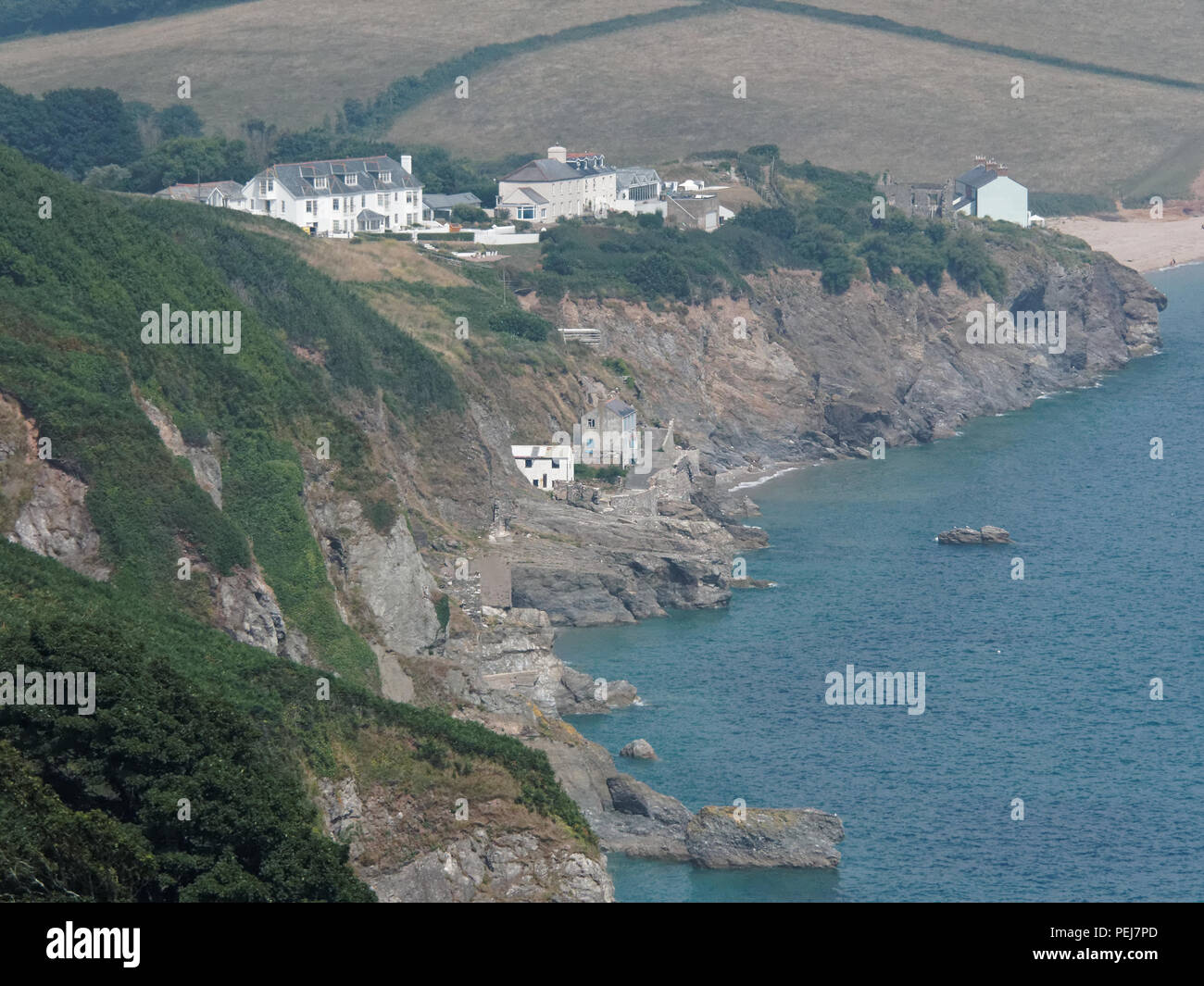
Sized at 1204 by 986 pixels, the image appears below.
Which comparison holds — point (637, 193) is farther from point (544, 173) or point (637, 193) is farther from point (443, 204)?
point (443, 204)

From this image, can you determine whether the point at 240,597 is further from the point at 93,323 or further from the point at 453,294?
the point at 453,294

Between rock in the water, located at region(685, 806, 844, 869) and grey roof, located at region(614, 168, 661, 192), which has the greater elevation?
grey roof, located at region(614, 168, 661, 192)

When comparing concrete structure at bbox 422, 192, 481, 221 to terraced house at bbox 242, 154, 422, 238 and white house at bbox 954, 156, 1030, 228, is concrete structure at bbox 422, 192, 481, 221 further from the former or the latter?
white house at bbox 954, 156, 1030, 228

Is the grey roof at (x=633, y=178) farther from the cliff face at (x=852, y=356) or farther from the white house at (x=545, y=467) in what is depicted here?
the white house at (x=545, y=467)

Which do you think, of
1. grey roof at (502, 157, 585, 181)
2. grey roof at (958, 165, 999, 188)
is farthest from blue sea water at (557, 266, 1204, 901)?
grey roof at (958, 165, 999, 188)

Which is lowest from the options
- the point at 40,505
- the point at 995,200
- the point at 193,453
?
the point at 40,505

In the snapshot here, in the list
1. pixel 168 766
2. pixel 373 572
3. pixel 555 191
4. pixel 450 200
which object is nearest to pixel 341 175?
pixel 450 200
